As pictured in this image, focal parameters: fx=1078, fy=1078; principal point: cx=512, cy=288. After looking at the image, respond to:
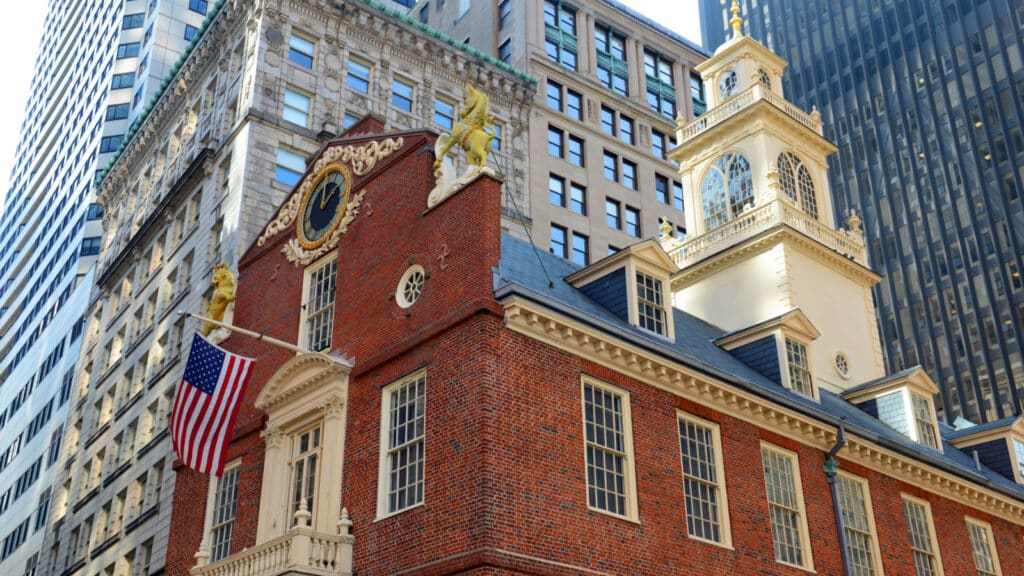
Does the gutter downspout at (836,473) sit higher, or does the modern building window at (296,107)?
the modern building window at (296,107)

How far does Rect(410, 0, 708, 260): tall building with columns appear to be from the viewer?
192 feet

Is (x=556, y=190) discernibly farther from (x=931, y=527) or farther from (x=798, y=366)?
(x=931, y=527)

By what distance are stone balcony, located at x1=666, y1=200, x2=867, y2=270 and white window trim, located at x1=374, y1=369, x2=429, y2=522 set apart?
1849cm

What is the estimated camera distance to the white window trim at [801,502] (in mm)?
25219

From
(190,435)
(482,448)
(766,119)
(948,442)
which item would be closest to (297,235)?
(190,435)

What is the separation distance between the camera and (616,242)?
196 ft

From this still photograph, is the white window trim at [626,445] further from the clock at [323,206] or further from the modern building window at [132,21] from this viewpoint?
the modern building window at [132,21]

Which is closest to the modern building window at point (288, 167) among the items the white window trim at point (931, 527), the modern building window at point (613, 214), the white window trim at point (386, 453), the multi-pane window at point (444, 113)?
the multi-pane window at point (444, 113)

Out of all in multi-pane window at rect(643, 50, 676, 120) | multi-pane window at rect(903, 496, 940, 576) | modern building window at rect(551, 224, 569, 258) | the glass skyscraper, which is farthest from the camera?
the glass skyscraper

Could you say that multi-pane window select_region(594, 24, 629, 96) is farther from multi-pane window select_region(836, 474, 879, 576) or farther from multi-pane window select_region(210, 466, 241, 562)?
multi-pane window select_region(210, 466, 241, 562)

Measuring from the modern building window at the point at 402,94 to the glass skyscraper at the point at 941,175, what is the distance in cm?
5523

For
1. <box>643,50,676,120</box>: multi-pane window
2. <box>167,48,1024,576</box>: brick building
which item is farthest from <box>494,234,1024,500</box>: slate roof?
<box>643,50,676,120</box>: multi-pane window

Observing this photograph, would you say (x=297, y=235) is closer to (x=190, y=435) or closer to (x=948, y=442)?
(x=190, y=435)

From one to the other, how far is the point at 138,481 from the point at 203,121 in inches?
697
